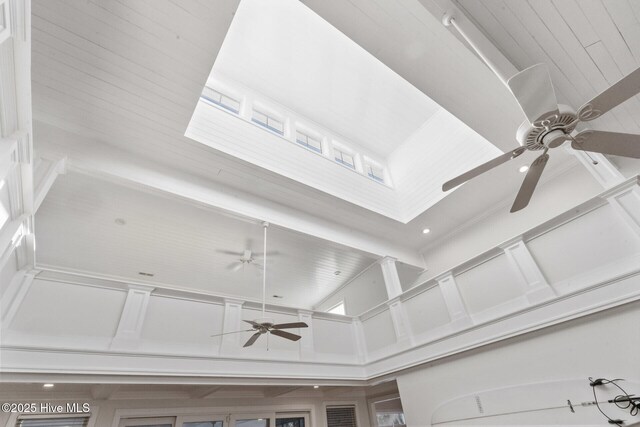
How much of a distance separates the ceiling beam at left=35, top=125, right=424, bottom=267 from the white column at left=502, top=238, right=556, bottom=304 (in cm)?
268

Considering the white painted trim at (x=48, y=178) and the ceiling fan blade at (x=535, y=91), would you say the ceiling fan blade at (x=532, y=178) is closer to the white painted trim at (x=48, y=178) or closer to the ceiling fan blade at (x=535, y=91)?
the ceiling fan blade at (x=535, y=91)

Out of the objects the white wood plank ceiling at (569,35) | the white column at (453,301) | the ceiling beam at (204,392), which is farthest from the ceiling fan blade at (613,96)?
the ceiling beam at (204,392)

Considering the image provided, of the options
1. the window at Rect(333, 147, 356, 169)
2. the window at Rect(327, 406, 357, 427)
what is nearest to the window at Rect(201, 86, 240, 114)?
Result: the window at Rect(333, 147, 356, 169)

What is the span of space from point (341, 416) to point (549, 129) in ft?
21.4

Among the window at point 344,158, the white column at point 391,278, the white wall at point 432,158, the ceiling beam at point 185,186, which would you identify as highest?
the window at point 344,158

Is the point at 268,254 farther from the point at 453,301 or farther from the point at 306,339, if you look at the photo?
the point at 453,301

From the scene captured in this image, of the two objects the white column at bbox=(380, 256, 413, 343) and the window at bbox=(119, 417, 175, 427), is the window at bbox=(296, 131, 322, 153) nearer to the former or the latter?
the white column at bbox=(380, 256, 413, 343)

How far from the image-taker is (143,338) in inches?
157

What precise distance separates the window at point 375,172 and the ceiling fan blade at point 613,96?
15.0 ft

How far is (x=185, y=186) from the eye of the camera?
4871 mm

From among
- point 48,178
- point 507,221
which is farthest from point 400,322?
point 48,178

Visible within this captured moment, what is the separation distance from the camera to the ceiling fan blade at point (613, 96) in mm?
1882

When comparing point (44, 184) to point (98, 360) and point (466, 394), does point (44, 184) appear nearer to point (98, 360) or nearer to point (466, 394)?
point (98, 360)

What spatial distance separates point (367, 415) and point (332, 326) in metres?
2.61
